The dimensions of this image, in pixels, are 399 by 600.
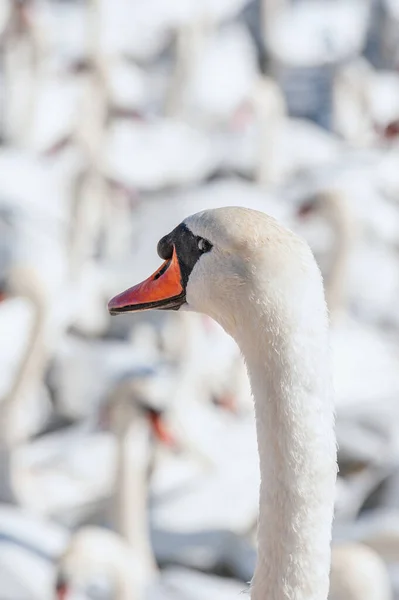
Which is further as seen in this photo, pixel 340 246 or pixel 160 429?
pixel 340 246

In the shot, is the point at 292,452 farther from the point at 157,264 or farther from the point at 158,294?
the point at 157,264

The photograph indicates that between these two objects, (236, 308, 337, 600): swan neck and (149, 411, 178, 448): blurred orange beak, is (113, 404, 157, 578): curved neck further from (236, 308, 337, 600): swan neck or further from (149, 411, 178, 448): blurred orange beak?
(236, 308, 337, 600): swan neck

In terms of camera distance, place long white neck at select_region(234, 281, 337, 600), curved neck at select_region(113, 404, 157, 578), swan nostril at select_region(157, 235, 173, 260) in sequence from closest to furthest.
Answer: long white neck at select_region(234, 281, 337, 600), swan nostril at select_region(157, 235, 173, 260), curved neck at select_region(113, 404, 157, 578)

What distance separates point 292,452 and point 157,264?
14.7ft

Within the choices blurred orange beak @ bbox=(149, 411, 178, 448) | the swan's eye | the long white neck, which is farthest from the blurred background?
the swan's eye

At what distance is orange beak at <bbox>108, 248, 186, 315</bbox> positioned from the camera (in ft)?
→ 6.92

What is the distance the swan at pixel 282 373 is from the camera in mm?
1870

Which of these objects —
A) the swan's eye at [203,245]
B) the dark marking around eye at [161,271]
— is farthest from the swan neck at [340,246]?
A: the swan's eye at [203,245]

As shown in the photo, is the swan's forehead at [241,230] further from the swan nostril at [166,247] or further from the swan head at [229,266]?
the swan nostril at [166,247]

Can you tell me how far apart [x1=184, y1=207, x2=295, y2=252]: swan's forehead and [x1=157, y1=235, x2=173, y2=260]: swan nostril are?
117mm

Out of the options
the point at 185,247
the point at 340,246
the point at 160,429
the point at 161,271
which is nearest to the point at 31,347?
the point at 160,429

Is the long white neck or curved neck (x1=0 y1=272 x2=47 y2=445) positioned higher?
the long white neck

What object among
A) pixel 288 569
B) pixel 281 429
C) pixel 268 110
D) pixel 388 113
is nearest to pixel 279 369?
pixel 281 429

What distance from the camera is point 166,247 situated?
2.12 meters
